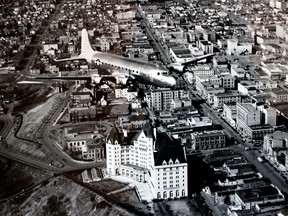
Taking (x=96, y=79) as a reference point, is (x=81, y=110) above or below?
below

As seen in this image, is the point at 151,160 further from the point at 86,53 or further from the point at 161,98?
the point at 86,53

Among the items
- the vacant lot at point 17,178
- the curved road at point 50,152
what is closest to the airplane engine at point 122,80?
the curved road at point 50,152

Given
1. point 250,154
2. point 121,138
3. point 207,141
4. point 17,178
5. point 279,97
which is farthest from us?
point 279,97

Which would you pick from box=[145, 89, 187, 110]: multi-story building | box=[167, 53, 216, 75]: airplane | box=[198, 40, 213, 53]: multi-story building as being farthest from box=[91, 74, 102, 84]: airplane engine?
box=[198, 40, 213, 53]: multi-story building

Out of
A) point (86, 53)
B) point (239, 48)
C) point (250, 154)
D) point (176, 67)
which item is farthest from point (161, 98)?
point (239, 48)

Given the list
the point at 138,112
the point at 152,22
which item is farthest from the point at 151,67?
the point at 152,22

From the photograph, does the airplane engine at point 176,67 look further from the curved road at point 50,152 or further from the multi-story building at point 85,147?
the multi-story building at point 85,147
